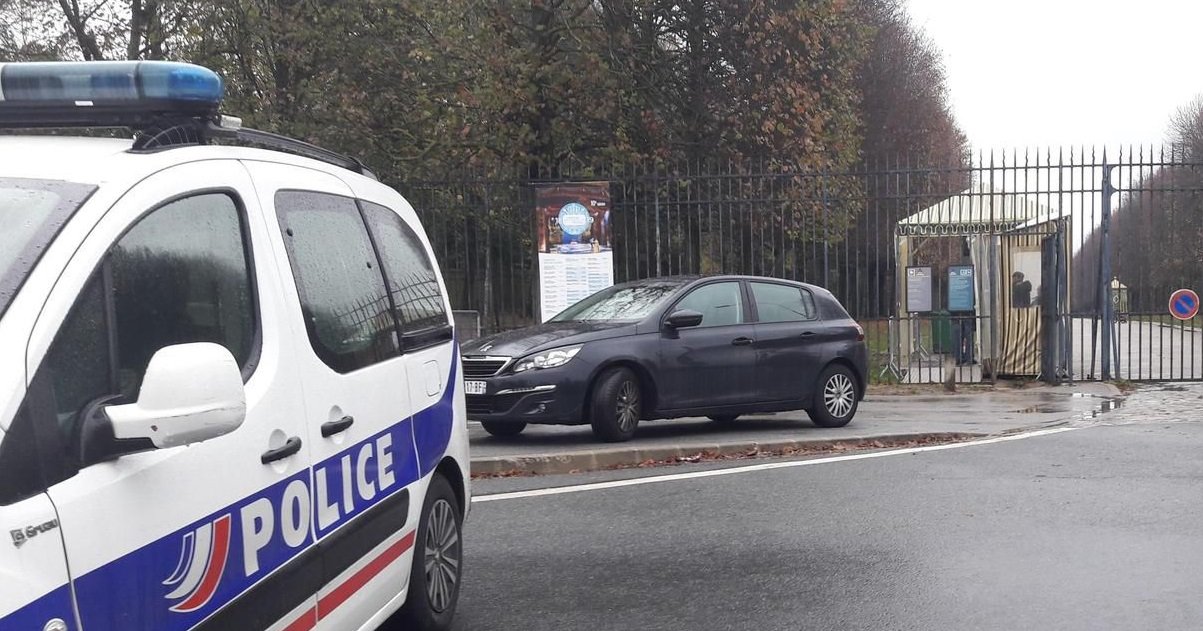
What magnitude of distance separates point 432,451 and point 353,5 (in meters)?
15.3

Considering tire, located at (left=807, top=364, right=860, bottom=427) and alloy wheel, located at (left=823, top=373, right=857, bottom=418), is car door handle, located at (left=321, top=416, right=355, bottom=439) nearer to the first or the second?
tire, located at (left=807, top=364, right=860, bottom=427)

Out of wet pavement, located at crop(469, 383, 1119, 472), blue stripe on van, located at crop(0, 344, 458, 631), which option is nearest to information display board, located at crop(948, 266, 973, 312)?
wet pavement, located at crop(469, 383, 1119, 472)

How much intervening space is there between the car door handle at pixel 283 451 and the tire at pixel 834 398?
898 centimetres

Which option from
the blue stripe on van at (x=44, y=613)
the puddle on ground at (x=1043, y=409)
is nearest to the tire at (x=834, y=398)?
the puddle on ground at (x=1043, y=409)

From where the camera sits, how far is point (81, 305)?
266 cm

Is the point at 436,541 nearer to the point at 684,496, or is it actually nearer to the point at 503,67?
the point at 684,496

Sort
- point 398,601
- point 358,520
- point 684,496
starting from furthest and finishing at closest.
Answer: point 684,496, point 398,601, point 358,520

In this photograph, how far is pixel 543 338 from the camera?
10.7 meters

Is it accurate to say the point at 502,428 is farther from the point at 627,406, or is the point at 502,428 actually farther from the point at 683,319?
the point at 683,319

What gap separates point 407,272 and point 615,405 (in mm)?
5640

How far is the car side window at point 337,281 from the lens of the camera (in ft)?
12.7

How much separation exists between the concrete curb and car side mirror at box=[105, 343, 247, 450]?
683 centimetres

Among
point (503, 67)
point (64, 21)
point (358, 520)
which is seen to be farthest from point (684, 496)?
point (64, 21)

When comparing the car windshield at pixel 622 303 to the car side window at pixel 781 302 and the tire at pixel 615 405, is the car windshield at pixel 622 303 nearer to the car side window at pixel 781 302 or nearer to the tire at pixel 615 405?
the tire at pixel 615 405
